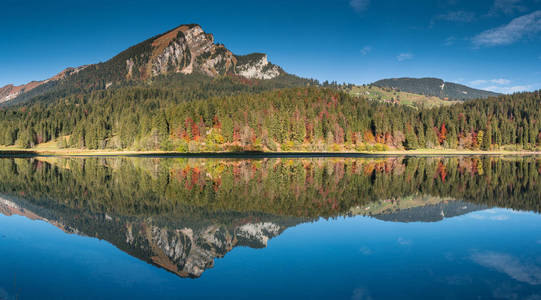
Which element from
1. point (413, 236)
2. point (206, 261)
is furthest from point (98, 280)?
point (413, 236)

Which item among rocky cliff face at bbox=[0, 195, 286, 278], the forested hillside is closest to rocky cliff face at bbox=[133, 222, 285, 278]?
rocky cliff face at bbox=[0, 195, 286, 278]

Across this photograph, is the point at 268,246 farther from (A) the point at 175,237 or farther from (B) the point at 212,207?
(B) the point at 212,207

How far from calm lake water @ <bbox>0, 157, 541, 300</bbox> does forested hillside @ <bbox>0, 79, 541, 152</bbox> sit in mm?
97500

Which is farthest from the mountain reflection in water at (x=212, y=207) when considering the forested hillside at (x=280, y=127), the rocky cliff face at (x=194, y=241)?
the forested hillside at (x=280, y=127)

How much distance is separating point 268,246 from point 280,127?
387 ft

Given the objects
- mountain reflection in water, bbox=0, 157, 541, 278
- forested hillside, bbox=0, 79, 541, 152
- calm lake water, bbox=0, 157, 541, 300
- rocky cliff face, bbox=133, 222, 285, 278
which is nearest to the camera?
calm lake water, bbox=0, 157, 541, 300

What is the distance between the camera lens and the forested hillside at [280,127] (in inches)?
4929

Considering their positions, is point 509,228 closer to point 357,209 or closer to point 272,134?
point 357,209

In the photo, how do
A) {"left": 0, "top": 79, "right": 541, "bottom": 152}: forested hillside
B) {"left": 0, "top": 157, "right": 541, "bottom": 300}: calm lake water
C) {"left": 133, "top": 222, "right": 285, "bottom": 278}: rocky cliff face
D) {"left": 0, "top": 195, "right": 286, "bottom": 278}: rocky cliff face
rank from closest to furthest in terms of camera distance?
{"left": 0, "top": 157, "right": 541, "bottom": 300}: calm lake water
{"left": 133, "top": 222, "right": 285, "bottom": 278}: rocky cliff face
{"left": 0, "top": 195, "right": 286, "bottom": 278}: rocky cliff face
{"left": 0, "top": 79, "right": 541, "bottom": 152}: forested hillside

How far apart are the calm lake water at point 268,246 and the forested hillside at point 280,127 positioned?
9750cm

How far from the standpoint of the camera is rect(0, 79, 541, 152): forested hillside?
125 meters

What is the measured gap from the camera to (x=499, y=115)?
568 feet

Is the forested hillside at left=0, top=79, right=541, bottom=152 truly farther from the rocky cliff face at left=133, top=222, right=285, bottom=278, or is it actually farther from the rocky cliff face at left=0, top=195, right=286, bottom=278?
the rocky cliff face at left=133, top=222, right=285, bottom=278

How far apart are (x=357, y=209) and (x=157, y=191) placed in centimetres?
1484
